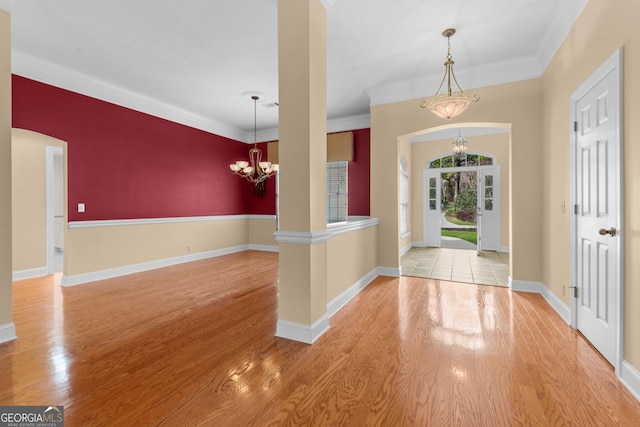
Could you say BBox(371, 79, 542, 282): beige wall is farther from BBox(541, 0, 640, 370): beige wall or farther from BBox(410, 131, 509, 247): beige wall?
BBox(410, 131, 509, 247): beige wall

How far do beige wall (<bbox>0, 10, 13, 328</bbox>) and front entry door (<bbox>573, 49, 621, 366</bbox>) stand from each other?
15.9 ft

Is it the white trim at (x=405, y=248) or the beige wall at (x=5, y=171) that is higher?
the beige wall at (x=5, y=171)

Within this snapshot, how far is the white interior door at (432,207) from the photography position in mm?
8000

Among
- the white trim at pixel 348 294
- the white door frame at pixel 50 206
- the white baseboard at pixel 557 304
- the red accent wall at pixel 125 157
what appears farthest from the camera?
the white door frame at pixel 50 206

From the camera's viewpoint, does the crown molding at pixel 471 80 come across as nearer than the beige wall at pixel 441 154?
Yes

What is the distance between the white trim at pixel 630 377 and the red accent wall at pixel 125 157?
6.25m

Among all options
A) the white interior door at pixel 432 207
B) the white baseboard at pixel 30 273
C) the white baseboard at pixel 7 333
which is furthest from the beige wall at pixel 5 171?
the white interior door at pixel 432 207

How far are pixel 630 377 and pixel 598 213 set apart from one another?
1174 millimetres

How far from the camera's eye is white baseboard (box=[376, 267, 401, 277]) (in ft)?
15.1

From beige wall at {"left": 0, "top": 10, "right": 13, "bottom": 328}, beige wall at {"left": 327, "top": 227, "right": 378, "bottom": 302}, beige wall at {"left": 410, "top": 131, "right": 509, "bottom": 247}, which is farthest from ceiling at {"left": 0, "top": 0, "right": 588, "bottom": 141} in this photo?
beige wall at {"left": 410, "top": 131, "right": 509, "bottom": 247}

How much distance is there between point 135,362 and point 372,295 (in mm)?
2597

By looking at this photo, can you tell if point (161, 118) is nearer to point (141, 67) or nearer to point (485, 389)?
point (141, 67)

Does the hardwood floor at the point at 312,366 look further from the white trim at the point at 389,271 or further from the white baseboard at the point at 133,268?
the white trim at the point at 389,271

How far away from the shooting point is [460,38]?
3.35m
